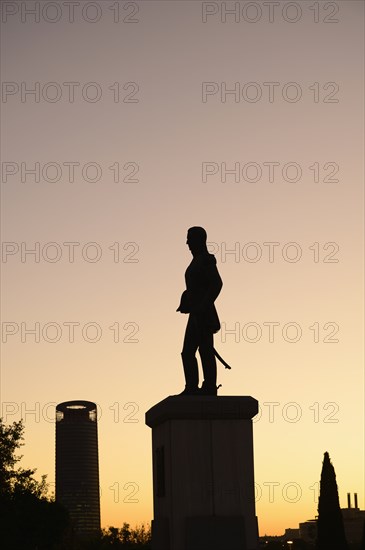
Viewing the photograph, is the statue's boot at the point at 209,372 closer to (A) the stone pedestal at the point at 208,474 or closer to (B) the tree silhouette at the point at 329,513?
(A) the stone pedestal at the point at 208,474

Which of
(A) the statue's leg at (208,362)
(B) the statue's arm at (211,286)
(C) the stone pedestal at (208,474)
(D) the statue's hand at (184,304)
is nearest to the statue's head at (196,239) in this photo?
(B) the statue's arm at (211,286)

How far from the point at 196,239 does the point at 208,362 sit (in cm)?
261

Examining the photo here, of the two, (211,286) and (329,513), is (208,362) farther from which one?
(329,513)

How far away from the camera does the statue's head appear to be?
74.8 ft

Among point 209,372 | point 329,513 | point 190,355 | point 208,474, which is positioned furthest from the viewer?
point 329,513

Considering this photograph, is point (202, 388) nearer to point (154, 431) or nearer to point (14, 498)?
point (154, 431)

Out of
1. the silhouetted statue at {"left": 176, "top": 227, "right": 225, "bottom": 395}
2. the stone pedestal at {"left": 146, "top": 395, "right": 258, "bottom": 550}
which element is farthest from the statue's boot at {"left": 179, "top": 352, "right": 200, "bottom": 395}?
the stone pedestal at {"left": 146, "top": 395, "right": 258, "bottom": 550}

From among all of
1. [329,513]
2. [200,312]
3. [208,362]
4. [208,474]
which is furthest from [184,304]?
[329,513]

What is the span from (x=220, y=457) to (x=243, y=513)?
46.2 inches

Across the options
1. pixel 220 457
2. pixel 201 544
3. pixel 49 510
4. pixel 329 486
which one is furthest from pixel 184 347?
pixel 49 510

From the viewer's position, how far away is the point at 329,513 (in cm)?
5922

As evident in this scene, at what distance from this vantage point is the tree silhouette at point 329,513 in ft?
194

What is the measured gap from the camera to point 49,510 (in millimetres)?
64688

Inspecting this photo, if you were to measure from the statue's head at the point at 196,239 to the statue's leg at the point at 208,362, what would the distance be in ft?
5.81
